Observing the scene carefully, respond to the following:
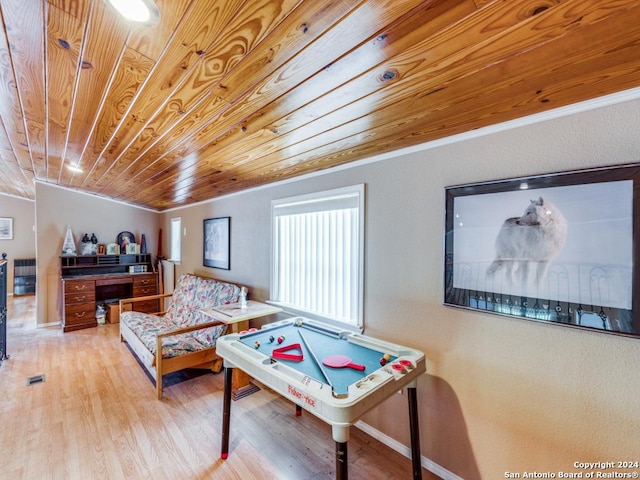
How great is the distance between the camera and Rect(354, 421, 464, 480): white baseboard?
1.67 metres

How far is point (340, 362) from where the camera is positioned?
157 centimetres

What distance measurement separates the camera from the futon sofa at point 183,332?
2.57 m

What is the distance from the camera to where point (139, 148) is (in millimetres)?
2109

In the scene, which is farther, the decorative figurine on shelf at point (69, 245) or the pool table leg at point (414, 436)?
the decorative figurine on shelf at point (69, 245)

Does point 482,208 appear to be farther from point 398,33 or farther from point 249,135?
point 249,135

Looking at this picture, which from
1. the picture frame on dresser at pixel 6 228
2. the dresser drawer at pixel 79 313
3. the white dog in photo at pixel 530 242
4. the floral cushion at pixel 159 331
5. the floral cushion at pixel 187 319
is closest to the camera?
the white dog in photo at pixel 530 242

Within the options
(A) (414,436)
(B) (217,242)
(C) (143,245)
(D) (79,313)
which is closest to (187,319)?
(B) (217,242)

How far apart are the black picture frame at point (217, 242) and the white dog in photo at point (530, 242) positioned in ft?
9.83

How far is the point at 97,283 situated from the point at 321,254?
4.24 m

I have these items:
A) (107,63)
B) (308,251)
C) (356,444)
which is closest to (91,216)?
(308,251)

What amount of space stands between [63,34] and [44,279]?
517cm

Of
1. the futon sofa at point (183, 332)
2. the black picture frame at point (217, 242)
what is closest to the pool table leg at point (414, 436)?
the futon sofa at point (183, 332)

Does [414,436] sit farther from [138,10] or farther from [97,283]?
[97,283]

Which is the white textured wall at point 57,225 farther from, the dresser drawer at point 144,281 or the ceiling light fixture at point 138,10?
the ceiling light fixture at point 138,10
